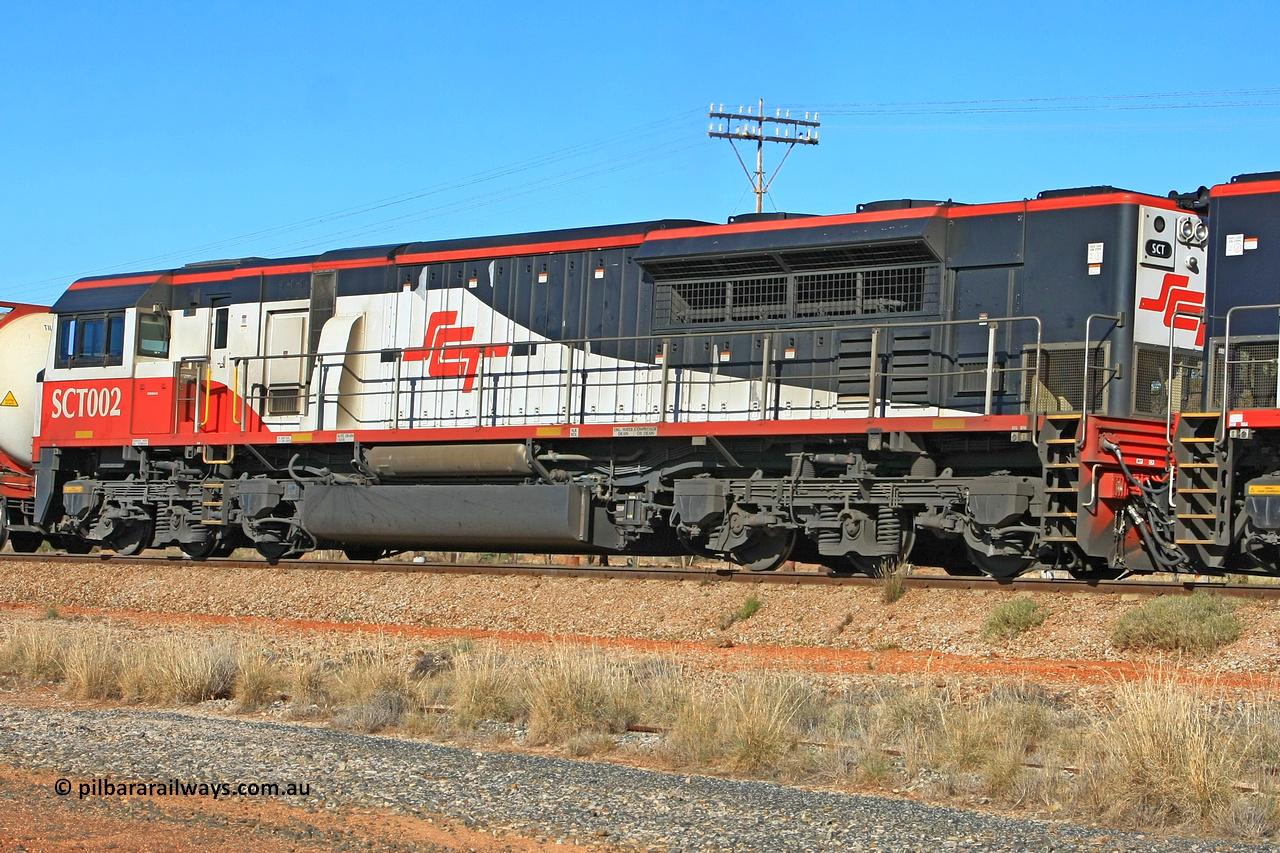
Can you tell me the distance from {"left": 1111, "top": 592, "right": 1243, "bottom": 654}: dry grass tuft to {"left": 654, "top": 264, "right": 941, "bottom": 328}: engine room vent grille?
3695mm

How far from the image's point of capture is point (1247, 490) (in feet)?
36.7

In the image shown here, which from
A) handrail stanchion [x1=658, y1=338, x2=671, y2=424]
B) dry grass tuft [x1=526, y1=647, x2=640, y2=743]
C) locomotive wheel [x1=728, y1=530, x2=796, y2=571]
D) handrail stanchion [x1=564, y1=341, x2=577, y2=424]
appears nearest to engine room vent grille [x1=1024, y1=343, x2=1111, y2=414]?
locomotive wheel [x1=728, y1=530, x2=796, y2=571]

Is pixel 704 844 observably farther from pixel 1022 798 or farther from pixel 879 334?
pixel 879 334

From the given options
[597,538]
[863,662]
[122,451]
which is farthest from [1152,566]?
[122,451]

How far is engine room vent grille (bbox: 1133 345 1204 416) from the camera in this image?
12555 millimetres

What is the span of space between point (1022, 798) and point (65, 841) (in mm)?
4705

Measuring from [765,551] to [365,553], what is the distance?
19.7 ft

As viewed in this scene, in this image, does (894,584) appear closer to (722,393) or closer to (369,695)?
(722,393)

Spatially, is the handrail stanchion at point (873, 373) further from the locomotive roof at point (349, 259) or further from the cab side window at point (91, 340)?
the cab side window at point (91, 340)

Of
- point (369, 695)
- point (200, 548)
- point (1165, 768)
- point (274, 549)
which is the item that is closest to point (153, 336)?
point (200, 548)

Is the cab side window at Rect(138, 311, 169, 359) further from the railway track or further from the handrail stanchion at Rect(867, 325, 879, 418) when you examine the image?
the handrail stanchion at Rect(867, 325, 879, 418)

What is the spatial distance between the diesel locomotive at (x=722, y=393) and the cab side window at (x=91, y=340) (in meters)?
0.05

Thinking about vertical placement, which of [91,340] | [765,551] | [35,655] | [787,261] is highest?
[787,261]

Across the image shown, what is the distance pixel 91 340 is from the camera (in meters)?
18.5
